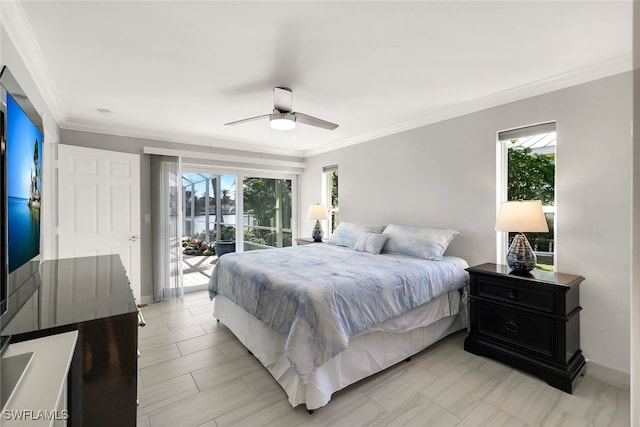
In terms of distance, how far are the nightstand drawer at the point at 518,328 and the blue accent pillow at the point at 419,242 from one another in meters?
0.63

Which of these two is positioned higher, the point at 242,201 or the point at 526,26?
the point at 526,26

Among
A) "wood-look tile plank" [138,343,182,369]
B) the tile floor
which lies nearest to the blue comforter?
the tile floor

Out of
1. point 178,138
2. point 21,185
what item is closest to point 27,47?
point 21,185

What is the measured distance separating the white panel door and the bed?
152 centimetres

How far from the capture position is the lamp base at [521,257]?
8.07ft

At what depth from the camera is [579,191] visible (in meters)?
2.43

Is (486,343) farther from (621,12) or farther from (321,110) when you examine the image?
(321,110)

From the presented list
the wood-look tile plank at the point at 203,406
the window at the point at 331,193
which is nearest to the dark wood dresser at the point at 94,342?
the wood-look tile plank at the point at 203,406

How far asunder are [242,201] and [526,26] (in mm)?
4334

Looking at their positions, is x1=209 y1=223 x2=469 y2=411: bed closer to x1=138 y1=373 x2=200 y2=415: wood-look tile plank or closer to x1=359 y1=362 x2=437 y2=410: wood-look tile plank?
x1=359 y1=362 x2=437 y2=410: wood-look tile plank

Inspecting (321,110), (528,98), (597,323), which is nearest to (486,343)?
(597,323)

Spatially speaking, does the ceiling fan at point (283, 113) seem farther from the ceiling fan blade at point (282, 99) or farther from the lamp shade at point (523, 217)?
the lamp shade at point (523, 217)

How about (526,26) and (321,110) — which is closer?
(526,26)

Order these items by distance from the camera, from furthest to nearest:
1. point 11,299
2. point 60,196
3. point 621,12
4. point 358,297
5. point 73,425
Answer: point 60,196, point 358,297, point 621,12, point 11,299, point 73,425
